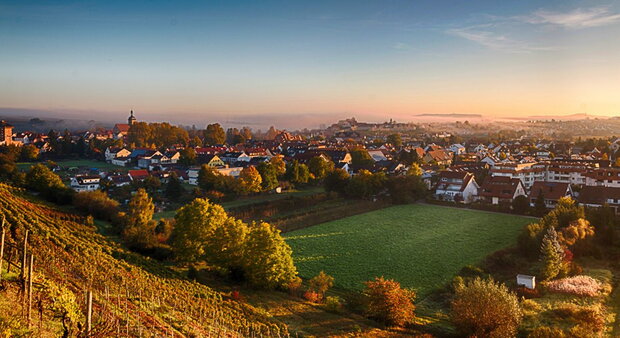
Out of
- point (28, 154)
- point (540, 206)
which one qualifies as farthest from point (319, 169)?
point (28, 154)

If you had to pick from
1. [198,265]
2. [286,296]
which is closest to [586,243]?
[286,296]

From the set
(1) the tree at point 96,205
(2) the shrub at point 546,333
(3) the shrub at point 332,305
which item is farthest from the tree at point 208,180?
(2) the shrub at point 546,333

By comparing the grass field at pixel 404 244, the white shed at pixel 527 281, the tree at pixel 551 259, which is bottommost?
the grass field at pixel 404 244

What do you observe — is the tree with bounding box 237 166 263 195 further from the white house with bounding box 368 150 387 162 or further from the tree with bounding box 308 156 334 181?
the white house with bounding box 368 150 387 162

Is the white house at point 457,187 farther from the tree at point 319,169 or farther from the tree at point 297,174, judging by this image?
the tree at point 297,174

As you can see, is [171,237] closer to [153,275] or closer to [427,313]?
[153,275]

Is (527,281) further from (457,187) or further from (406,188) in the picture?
(457,187)
